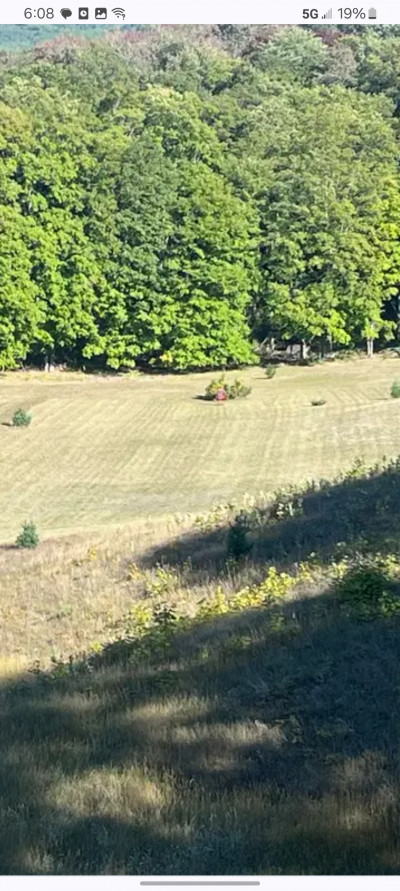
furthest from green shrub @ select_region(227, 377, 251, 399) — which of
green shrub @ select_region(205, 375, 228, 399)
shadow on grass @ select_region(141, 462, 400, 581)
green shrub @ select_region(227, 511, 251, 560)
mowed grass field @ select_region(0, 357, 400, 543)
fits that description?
green shrub @ select_region(227, 511, 251, 560)

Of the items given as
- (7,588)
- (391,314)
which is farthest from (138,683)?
(391,314)

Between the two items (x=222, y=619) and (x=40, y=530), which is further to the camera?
(x=40, y=530)

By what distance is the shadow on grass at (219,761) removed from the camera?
5117 millimetres

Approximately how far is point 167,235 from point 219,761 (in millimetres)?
62781

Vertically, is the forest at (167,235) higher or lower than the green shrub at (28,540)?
higher

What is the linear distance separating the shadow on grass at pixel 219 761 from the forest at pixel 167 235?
5701cm

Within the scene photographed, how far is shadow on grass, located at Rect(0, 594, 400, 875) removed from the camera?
5117mm

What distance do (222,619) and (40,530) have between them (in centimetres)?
2090

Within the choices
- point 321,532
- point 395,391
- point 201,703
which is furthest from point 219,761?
point 395,391

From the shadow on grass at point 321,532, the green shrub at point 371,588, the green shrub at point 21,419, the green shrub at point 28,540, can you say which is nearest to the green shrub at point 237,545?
the shadow on grass at point 321,532

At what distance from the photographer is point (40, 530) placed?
33.1 m

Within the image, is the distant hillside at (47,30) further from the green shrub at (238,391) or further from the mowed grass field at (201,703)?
the green shrub at (238,391)

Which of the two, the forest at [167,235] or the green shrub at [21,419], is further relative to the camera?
the forest at [167,235]

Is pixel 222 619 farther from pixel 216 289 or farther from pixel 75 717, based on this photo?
pixel 216 289
